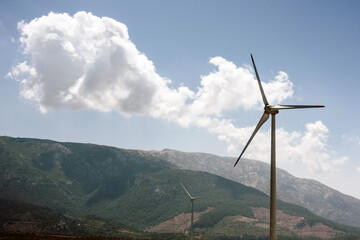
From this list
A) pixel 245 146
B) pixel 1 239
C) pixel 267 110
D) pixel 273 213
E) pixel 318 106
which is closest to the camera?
pixel 273 213

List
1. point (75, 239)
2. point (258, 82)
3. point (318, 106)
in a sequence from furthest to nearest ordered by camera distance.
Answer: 1. point (75, 239)
2. point (258, 82)
3. point (318, 106)

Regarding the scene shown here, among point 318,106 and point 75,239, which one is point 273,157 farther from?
point 75,239

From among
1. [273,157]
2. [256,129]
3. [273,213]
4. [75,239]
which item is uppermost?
[256,129]

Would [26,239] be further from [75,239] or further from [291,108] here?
[291,108]

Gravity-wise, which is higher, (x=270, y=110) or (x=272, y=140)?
(x=270, y=110)

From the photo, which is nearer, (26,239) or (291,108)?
(291,108)

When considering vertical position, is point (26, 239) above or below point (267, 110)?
below

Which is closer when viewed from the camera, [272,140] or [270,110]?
[272,140]

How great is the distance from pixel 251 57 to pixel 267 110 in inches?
442

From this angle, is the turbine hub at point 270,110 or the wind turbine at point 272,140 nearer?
the wind turbine at point 272,140

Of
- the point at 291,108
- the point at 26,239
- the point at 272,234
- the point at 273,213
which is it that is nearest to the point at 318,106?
the point at 291,108

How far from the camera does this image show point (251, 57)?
60469mm

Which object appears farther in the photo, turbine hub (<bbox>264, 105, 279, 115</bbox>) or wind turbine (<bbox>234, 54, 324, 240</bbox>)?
turbine hub (<bbox>264, 105, 279, 115</bbox>)

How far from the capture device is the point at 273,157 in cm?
5331
